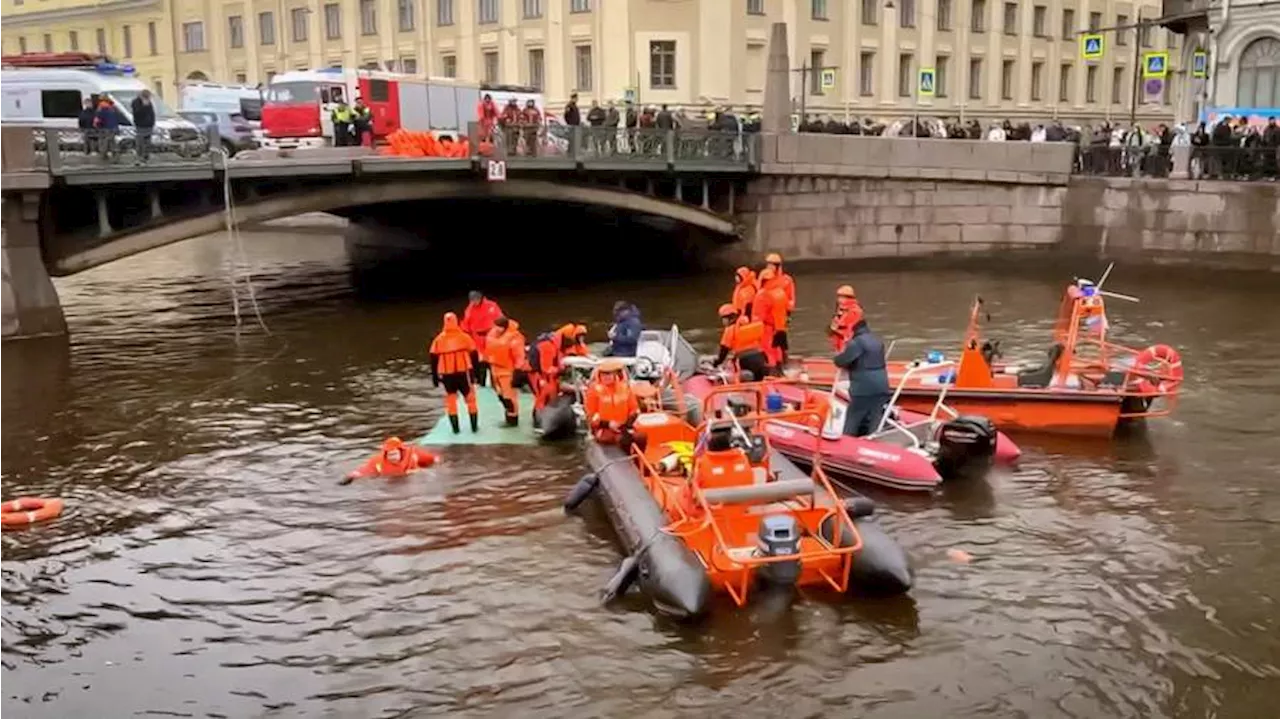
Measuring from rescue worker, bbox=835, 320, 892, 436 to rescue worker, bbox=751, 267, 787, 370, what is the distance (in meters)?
3.20

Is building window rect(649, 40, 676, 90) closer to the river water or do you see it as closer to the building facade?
the building facade

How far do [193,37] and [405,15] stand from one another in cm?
1667

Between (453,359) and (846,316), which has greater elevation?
(846,316)

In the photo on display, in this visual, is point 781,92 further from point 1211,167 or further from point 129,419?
point 129,419

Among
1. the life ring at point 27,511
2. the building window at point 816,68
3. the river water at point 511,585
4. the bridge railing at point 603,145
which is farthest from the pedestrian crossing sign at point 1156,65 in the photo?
the life ring at point 27,511

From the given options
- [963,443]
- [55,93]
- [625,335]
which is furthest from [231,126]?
[963,443]

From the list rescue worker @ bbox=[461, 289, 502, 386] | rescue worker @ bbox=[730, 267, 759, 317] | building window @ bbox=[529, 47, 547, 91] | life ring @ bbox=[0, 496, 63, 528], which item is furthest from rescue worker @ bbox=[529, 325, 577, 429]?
building window @ bbox=[529, 47, 547, 91]

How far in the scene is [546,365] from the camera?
51.2 feet

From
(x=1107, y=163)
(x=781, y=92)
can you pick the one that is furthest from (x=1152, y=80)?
(x=781, y=92)

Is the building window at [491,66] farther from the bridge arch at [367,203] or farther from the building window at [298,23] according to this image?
the bridge arch at [367,203]

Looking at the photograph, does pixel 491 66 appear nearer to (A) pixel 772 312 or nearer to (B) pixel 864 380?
(A) pixel 772 312

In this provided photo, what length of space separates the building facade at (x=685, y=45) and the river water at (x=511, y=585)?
29.0 m

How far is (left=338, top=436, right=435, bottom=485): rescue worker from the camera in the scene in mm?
14391

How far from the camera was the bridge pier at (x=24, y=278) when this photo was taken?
21.5 metres
